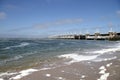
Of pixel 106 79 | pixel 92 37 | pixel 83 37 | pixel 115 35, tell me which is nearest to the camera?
pixel 106 79

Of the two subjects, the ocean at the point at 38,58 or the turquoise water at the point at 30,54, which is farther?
the turquoise water at the point at 30,54

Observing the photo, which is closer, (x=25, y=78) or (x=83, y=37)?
(x=25, y=78)

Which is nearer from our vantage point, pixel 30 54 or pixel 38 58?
pixel 38 58

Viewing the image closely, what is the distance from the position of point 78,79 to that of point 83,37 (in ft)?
262

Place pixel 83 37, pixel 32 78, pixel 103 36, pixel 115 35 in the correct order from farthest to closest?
1. pixel 83 37
2. pixel 103 36
3. pixel 115 35
4. pixel 32 78

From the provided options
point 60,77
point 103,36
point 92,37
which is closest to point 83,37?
point 92,37

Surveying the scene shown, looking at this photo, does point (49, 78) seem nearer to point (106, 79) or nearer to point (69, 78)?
point (69, 78)

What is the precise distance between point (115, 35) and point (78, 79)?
59.2m

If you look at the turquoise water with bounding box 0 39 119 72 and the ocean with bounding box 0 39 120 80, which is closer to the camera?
the ocean with bounding box 0 39 120 80

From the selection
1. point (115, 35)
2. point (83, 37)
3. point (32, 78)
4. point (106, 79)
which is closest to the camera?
point (106, 79)

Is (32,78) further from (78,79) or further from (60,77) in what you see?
(78,79)

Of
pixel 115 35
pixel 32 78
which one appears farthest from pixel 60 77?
pixel 115 35

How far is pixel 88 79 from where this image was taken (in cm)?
672

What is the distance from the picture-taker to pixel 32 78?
7016 millimetres
